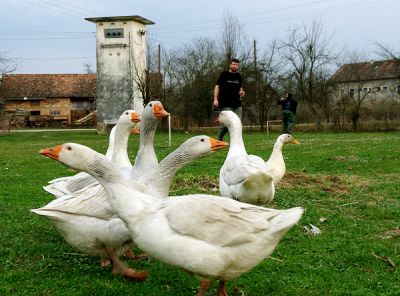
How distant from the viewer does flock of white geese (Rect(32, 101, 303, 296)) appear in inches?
139

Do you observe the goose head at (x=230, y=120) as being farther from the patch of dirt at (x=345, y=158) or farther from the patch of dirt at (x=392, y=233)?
the patch of dirt at (x=345, y=158)

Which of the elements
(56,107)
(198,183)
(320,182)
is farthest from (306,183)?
(56,107)

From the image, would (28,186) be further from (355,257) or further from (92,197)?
(355,257)

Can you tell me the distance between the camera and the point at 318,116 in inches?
1554

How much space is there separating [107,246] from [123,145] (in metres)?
1.96

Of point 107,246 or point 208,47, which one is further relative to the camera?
point 208,47

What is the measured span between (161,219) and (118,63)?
1666 inches

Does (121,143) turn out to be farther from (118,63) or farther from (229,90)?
(118,63)

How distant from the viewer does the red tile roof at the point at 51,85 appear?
62375mm

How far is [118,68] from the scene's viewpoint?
147 feet

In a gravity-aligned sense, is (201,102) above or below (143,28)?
below

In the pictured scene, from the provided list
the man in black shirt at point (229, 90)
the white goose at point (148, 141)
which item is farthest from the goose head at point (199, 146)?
the man in black shirt at point (229, 90)

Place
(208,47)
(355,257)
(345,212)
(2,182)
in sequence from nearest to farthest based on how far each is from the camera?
(355,257) → (345,212) → (2,182) → (208,47)

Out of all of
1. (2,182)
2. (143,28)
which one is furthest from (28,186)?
(143,28)
